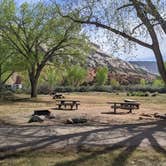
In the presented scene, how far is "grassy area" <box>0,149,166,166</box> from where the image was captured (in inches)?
317

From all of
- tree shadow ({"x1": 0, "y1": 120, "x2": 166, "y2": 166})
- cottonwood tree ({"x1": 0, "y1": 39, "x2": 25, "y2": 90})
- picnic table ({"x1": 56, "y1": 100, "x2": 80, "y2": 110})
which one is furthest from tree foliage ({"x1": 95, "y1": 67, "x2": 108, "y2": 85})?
tree shadow ({"x1": 0, "y1": 120, "x2": 166, "y2": 166})

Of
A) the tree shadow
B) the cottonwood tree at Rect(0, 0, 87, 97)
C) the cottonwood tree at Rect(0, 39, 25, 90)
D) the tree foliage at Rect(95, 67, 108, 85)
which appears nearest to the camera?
the tree shadow

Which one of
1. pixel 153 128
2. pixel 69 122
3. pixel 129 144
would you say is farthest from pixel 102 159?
pixel 69 122

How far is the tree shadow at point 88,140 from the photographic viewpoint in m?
→ 8.81

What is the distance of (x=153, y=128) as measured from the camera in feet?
42.8

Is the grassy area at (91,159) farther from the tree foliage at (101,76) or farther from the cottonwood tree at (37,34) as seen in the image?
the tree foliage at (101,76)

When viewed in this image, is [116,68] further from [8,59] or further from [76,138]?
[76,138]

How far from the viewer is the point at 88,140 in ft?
33.3

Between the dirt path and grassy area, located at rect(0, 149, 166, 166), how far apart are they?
0.46 meters

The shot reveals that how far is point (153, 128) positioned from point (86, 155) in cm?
488

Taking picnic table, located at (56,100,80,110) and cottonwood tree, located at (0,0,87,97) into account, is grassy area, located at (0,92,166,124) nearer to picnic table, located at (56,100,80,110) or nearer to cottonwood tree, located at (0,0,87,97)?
picnic table, located at (56,100,80,110)

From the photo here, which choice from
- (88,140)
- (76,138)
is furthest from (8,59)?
(88,140)

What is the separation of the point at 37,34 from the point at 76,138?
86.3 feet

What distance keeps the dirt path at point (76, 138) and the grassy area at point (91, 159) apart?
0.46 m
